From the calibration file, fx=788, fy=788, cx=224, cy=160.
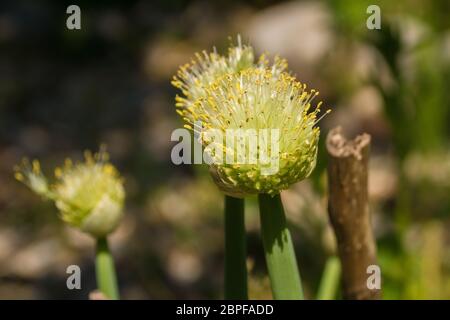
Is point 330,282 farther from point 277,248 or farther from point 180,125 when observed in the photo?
point 180,125

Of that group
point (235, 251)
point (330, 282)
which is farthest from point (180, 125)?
point (235, 251)

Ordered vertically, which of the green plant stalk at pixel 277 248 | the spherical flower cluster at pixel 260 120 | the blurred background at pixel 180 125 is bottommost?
the green plant stalk at pixel 277 248

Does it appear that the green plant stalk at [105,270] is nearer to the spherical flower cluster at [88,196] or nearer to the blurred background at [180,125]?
the spherical flower cluster at [88,196]

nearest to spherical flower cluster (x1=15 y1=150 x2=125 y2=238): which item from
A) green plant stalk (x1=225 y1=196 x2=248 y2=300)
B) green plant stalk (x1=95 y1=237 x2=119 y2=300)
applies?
green plant stalk (x1=95 y1=237 x2=119 y2=300)

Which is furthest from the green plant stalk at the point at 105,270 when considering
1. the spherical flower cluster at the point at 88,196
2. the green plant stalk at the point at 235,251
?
the green plant stalk at the point at 235,251

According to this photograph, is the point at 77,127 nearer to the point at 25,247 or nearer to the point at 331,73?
the point at 25,247

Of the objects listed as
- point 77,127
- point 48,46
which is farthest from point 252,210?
point 48,46
